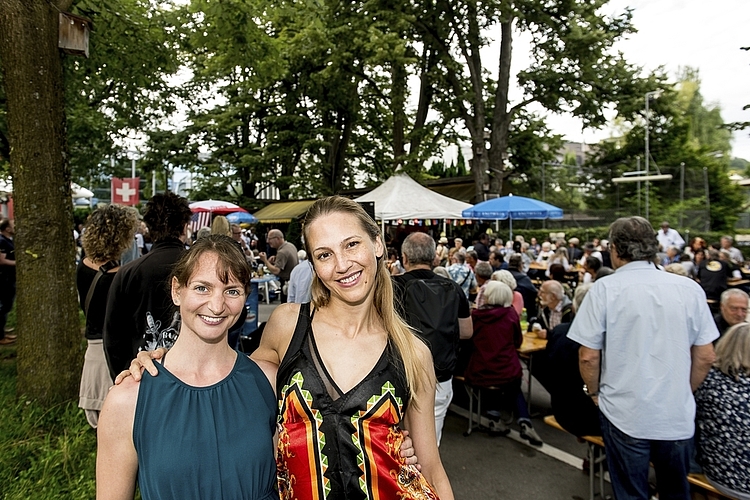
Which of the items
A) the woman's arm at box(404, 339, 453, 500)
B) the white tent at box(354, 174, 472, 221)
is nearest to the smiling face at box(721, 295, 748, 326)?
the woman's arm at box(404, 339, 453, 500)

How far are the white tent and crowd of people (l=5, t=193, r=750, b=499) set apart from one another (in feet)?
26.5

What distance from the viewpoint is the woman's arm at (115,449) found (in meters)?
1.45

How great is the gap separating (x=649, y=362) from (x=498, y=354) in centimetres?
224

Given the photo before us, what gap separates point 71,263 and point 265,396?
3288mm

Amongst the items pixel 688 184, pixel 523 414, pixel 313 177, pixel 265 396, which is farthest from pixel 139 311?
pixel 688 184

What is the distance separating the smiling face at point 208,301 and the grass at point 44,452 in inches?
85.0

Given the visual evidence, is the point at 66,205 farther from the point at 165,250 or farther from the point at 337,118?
the point at 337,118

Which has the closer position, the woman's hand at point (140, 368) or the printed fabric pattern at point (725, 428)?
the woman's hand at point (140, 368)

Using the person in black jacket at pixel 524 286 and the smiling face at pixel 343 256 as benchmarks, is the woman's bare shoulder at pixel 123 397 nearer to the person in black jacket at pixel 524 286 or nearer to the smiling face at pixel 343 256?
the smiling face at pixel 343 256

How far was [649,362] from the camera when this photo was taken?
2922mm

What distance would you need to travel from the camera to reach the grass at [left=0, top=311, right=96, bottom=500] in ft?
10.2

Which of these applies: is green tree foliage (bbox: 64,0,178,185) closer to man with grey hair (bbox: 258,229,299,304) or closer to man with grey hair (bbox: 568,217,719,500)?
man with grey hair (bbox: 258,229,299,304)

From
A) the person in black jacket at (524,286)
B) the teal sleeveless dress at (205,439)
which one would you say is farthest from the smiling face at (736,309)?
the teal sleeveless dress at (205,439)

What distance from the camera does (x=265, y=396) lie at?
171 cm
